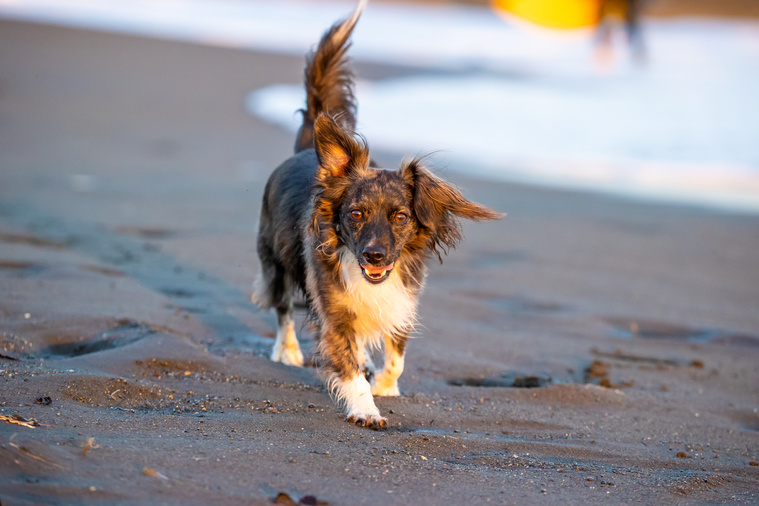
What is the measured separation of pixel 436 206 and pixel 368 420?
1173 millimetres

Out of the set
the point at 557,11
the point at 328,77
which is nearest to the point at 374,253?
the point at 328,77

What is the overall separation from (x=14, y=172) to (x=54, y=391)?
6.04 meters

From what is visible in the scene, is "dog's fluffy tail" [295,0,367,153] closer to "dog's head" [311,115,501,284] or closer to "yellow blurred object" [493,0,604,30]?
"dog's head" [311,115,501,284]

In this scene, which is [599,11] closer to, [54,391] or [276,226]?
[276,226]

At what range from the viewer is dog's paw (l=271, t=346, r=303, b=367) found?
16.8 feet

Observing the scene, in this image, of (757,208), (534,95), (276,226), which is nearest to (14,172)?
(276,226)

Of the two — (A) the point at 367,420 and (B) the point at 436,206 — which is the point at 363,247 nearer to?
(B) the point at 436,206

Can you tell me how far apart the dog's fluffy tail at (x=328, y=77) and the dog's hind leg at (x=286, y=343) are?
1157mm

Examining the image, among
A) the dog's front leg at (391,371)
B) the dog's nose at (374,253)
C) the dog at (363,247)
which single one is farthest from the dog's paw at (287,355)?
the dog's nose at (374,253)

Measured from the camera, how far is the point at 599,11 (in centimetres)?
2666

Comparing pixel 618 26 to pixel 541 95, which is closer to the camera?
pixel 541 95

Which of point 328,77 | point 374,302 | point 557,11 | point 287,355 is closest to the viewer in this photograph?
point 374,302

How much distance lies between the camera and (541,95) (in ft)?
55.9

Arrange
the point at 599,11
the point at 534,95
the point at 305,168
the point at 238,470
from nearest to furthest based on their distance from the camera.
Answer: the point at 238,470 → the point at 305,168 → the point at 534,95 → the point at 599,11
